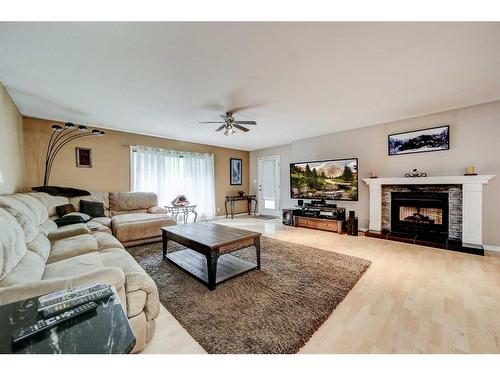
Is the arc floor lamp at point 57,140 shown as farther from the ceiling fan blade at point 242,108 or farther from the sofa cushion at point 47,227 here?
the ceiling fan blade at point 242,108

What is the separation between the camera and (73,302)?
2.42 feet

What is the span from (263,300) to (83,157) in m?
4.36

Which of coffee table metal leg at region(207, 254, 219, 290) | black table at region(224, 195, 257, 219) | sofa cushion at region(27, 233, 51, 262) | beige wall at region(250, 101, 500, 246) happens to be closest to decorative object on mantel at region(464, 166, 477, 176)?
beige wall at region(250, 101, 500, 246)

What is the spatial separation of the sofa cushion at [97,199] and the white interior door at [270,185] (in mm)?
4241

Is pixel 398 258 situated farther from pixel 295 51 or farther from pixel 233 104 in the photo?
pixel 233 104

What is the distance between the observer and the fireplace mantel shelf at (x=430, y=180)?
2990 millimetres

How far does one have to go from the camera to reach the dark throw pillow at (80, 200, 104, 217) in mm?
3494

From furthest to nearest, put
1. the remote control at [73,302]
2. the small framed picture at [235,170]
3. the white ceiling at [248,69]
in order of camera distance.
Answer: the small framed picture at [235,170] → the white ceiling at [248,69] → the remote control at [73,302]

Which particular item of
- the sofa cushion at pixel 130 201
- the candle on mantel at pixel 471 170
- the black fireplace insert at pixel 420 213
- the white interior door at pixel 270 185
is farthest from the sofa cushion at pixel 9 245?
the white interior door at pixel 270 185

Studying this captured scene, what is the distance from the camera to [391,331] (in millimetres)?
1445

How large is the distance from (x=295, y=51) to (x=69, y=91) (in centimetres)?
281

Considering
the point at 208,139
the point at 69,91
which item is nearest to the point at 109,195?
the point at 69,91

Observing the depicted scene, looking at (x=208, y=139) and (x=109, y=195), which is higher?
(x=208, y=139)

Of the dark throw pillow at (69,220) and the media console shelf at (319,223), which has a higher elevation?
the dark throw pillow at (69,220)
